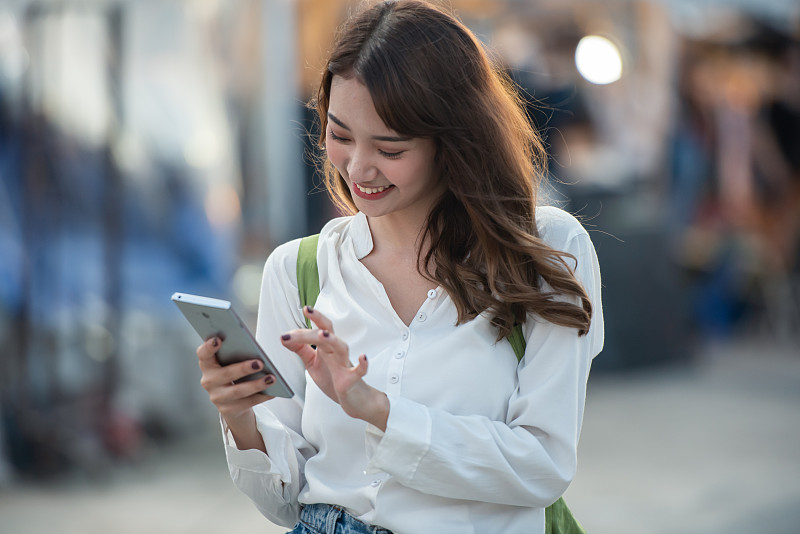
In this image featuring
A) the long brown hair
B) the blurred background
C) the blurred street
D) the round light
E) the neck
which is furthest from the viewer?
the round light

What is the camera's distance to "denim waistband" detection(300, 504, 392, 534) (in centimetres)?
155

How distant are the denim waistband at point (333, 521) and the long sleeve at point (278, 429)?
0.06 metres

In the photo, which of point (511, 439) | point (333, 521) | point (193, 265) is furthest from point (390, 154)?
point (193, 265)

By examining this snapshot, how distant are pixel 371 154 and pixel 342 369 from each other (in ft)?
1.32

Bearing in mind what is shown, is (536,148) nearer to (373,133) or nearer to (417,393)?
(373,133)

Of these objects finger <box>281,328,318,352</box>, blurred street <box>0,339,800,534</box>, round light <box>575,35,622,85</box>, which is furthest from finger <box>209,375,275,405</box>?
round light <box>575,35,622,85</box>

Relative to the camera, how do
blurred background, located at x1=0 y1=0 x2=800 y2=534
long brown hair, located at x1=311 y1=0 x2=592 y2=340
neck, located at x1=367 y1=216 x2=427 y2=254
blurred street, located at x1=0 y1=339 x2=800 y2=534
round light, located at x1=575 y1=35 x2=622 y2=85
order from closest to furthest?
long brown hair, located at x1=311 y1=0 x2=592 y2=340
neck, located at x1=367 y1=216 x2=427 y2=254
blurred street, located at x1=0 y1=339 x2=800 y2=534
blurred background, located at x1=0 y1=0 x2=800 y2=534
round light, located at x1=575 y1=35 x2=622 y2=85

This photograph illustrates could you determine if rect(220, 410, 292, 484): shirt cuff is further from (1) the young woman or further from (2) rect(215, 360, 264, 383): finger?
(2) rect(215, 360, 264, 383): finger

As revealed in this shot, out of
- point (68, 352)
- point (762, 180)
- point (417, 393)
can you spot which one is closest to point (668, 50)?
point (762, 180)

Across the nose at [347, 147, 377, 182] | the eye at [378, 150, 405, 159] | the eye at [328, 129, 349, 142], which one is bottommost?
the nose at [347, 147, 377, 182]

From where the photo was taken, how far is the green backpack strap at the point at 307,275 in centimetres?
172

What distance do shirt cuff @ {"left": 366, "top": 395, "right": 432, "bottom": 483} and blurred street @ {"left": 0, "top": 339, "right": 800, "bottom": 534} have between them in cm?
288

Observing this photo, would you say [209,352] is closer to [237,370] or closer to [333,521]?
[237,370]

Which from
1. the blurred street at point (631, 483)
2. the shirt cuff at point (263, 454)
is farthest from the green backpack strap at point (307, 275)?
the blurred street at point (631, 483)
